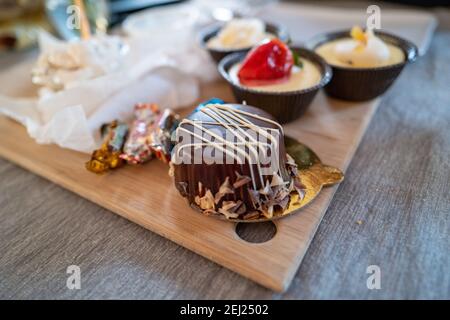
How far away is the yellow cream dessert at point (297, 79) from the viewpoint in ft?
3.54

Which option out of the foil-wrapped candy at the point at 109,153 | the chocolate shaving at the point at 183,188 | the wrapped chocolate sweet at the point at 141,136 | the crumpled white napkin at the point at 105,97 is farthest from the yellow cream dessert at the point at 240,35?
the chocolate shaving at the point at 183,188

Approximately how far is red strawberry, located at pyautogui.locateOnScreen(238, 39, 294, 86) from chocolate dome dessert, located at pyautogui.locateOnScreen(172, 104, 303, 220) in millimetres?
257

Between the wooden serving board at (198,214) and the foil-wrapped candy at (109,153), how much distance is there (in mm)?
24

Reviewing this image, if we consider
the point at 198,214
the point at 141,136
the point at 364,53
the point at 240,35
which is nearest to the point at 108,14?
the point at 240,35

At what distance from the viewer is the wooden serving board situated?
75 cm

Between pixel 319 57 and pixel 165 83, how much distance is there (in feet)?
1.57

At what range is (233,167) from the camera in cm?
78

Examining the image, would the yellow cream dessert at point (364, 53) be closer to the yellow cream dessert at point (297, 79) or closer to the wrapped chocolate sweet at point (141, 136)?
the yellow cream dessert at point (297, 79)

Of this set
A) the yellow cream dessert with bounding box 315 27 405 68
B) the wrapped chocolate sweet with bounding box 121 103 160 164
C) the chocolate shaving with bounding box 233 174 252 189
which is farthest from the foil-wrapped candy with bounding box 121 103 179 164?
the yellow cream dessert with bounding box 315 27 405 68

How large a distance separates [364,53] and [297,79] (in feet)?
0.70

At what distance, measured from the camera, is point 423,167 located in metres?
0.95

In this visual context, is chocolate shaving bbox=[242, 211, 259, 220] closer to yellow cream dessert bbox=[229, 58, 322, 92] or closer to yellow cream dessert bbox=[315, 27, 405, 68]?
yellow cream dessert bbox=[229, 58, 322, 92]

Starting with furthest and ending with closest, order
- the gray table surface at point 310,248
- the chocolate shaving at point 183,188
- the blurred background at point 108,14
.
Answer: the blurred background at point 108,14, the chocolate shaving at point 183,188, the gray table surface at point 310,248
